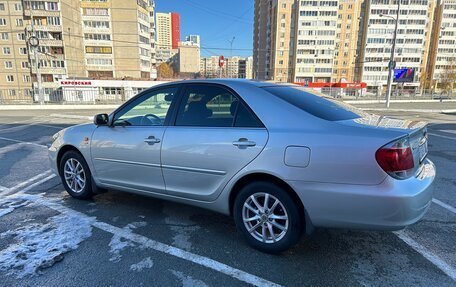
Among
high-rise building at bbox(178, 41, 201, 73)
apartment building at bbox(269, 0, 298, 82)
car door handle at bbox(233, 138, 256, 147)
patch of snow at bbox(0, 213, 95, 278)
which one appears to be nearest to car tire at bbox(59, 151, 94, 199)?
patch of snow at bbox(0, 213, 95, 278)

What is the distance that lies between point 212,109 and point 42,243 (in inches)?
88.1

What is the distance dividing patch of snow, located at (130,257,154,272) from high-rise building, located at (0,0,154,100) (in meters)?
60.9

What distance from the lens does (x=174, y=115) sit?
11.0ft

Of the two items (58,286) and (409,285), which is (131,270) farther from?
(409,285)

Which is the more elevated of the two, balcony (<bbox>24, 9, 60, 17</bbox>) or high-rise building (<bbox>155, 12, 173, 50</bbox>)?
high-rise building (<bbox>155, 12, 173, 50</bbox>)

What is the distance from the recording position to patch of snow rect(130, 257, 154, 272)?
8.61ft

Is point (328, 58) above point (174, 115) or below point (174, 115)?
above

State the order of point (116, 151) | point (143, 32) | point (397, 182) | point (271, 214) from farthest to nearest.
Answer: point (143, 32) → point (116, 151) → point (271, 214) → point (397, 182)

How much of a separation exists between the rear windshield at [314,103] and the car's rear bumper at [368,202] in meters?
0.68

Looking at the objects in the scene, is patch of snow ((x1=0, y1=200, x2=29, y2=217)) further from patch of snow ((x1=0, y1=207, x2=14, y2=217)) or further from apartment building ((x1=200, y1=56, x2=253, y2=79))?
apartment building ((x1=200, y1=56, x2=253, y2=79))

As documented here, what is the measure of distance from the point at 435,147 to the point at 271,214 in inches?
284

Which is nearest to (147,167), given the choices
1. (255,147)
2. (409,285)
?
(255,147)

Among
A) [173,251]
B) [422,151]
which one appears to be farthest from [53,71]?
[422,151]

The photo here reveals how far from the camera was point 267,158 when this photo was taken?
2.66 meters
